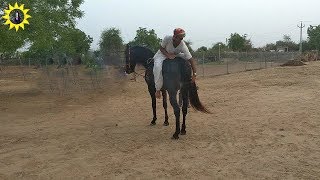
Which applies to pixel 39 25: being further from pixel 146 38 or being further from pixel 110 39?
pixel 110 39

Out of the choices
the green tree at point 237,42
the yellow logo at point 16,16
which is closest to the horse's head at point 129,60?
the yellow logo at point 16,16

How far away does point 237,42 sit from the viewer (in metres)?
52.5

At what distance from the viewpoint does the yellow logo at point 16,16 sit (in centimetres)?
1177

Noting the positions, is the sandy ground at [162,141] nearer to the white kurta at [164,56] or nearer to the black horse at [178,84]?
the black horse at [178,84]

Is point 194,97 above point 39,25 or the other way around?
the other way around

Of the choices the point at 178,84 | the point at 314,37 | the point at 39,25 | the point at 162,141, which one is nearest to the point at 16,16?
the point at 39,25

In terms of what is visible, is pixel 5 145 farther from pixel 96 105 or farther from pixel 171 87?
pixel 96 105

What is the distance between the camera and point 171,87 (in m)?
6.66

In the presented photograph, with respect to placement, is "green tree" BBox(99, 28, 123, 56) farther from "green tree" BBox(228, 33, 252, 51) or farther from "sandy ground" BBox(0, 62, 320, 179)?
"sandy ground" BBox(0, 62, 320, 179)

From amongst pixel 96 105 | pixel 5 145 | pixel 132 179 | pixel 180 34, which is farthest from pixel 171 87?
pixel 96 105

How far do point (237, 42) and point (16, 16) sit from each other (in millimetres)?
43343

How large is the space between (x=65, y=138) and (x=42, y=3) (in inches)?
409

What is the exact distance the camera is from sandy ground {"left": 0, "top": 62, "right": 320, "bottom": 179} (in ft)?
15.9

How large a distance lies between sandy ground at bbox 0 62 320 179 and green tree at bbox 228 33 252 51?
138ft
